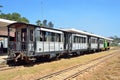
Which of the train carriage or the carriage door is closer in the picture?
the train carriage

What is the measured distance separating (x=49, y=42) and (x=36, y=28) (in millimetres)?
2423

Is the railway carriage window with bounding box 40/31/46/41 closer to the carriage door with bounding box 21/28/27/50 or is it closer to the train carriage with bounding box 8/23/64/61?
the train carriage with bounding box 8/23/64/61

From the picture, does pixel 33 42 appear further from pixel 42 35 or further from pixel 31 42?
pixel 42 35

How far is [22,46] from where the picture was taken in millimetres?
16844

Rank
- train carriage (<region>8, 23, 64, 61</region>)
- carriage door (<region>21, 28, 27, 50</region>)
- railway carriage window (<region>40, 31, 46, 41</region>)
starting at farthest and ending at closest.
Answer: railway carriage window (<region>40, 31, 46, 41</region>), carriage door (<region>21, 28, 27, 50</region>), train carriage (<region>8, 23, 64, 61</region>)

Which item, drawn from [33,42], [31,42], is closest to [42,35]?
[33,42]

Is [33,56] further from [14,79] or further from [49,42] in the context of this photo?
[14,79]

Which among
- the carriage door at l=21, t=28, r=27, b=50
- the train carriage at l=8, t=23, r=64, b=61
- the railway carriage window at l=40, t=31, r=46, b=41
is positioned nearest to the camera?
the train carriage at l=8, t=23, r=64, b=61

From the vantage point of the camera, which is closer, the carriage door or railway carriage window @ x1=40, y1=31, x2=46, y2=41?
the carriage door

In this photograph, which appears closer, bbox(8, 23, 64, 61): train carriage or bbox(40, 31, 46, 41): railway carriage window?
bbox(8, 23, 64, 61): train carriage

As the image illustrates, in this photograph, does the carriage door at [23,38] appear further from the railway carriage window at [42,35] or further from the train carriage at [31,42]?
the railway carriage window at [42,35]

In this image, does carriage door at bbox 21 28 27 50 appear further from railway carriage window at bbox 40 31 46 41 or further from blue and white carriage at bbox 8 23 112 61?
railway carriage window at bbox 40 31 46 41

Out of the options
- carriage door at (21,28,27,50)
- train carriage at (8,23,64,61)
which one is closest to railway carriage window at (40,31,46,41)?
train carriage at (8,23,64,61)

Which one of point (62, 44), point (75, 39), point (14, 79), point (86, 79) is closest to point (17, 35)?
point (62, 44)
